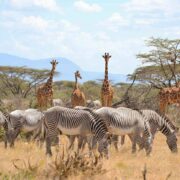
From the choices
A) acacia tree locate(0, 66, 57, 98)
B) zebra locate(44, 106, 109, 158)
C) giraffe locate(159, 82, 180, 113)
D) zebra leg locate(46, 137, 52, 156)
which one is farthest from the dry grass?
acacia tree locate(0, 66, 57, 98)

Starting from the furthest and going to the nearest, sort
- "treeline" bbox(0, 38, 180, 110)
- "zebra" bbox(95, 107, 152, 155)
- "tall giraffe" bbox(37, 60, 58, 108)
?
1. "treeline" bbox(0, 38, 180, 110)
2. "tall giraffe" bbox(37, 60, 58, 108)
3. "zebra" bbox(95, 107, 152, 155)

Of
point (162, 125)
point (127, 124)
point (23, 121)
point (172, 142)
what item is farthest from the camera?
point (23, 121)

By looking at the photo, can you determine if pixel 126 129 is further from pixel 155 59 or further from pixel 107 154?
pixel 155 59

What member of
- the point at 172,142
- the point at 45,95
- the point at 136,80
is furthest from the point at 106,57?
the point at 136,80

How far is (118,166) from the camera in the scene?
10398mm

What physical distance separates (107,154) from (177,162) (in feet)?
5.42

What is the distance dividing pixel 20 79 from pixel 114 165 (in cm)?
3194

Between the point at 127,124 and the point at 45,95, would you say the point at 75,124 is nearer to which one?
the point at 127,124

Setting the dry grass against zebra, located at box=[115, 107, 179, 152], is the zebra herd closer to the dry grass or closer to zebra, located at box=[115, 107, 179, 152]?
zebra, located at box=[115, 107, 179, 152]

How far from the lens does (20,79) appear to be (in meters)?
41.8

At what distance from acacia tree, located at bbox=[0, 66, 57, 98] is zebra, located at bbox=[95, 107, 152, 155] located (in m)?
27.5

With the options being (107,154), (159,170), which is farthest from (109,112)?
(159,170)

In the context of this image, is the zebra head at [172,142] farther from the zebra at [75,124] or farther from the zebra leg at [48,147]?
the zebra leg at [48,147]

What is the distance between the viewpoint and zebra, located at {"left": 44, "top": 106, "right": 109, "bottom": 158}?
1239cm
